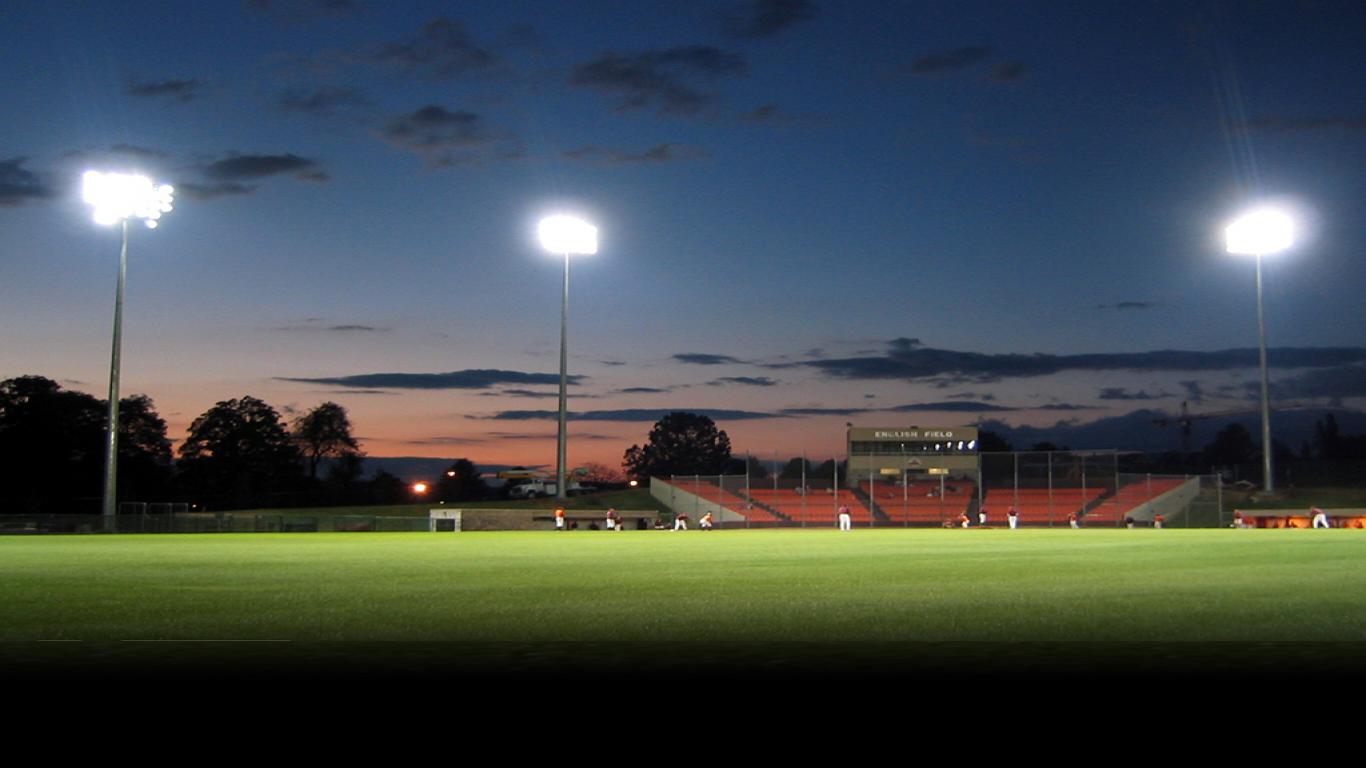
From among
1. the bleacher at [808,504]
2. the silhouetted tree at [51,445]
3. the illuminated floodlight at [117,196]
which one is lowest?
the bleacher at [808,504]

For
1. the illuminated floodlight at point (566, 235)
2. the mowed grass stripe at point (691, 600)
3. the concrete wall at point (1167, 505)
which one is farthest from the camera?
the concrete wall at point (1167, 505)

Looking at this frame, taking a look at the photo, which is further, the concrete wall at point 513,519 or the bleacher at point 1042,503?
the bleacher at point 1042,503

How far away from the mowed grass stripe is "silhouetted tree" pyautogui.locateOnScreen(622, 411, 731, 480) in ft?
432

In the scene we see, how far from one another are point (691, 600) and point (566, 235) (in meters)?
43.2

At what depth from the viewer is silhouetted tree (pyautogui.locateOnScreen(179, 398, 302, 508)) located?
96438mm

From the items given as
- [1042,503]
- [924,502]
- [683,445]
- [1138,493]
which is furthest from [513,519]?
[683,445]

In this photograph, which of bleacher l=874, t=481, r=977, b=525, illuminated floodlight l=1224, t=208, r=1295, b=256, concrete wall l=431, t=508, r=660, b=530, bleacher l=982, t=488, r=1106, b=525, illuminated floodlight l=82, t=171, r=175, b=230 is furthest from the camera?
bleacher l=874, t=481, r=977, b=525

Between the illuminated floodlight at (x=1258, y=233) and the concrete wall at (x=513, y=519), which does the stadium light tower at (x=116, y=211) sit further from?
the illuminated floodlight at (x=1258, y=233)

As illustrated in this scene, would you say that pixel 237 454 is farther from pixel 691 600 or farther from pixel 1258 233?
pixel 691 600

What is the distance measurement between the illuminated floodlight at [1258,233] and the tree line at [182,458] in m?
62.0

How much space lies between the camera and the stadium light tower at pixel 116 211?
37.9 m

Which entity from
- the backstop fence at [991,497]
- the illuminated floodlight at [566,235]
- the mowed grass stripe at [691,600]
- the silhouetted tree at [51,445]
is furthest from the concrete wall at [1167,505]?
the silhouetted tree at [51,445]

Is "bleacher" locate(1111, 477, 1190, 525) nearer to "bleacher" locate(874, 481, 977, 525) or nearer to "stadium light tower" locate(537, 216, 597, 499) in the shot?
"bleacher" locate(874, 481, 977, 525)

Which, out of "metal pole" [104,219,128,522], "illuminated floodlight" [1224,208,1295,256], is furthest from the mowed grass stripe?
"illuminated floodlight" [1224,208,1295,256]
